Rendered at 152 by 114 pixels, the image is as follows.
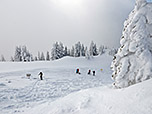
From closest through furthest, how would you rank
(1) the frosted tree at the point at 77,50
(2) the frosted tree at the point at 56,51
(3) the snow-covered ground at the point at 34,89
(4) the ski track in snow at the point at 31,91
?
(3) the snow-covered ground at the point at 34,89 → (4) the ski track in snow at the point at 31,91 → (2) the frosted tree at the point at 56,51 → (1) the frosted tree at the point at 77,50

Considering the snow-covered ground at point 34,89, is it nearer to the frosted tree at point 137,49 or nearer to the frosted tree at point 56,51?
the frosted tree at point 137,49

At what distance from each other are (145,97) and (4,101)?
832 centimetres

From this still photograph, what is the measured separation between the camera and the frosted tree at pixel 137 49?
14.9 feet

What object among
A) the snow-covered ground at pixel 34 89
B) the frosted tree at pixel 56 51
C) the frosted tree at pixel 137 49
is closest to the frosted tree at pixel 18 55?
the frosted tree at pixel 56 51

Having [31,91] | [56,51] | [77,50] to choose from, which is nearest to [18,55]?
[56,51]

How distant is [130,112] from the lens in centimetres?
261

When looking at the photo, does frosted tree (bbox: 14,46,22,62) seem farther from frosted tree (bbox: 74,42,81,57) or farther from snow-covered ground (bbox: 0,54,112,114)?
snow-covered ground (bbox: 0,54,112,114)

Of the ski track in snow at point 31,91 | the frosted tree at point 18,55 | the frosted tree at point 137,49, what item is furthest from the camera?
the frosted tree at point 18,55

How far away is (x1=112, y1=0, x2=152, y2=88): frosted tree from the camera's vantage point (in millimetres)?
4554

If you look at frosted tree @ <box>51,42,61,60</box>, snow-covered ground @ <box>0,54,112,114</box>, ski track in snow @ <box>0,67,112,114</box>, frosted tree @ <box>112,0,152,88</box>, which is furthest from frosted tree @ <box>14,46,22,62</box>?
frosted tree @ <box>112,0,152,88</box>

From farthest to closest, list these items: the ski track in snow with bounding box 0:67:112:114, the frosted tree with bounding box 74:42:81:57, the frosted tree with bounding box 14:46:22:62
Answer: the frosted tree with bounding box 74:42:81:57, the frosted tree with bounding box 14:46:22:62, the ski track in snow with bounding box 0:67:112:114

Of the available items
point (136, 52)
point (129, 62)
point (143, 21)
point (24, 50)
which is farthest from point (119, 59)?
point (24, 50)

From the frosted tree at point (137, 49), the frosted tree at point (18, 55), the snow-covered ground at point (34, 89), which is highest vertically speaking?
the frosted tree at point (18, 55)

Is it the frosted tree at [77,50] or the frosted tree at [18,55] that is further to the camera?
the frosted tree at [77,50]
